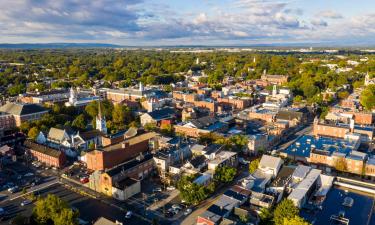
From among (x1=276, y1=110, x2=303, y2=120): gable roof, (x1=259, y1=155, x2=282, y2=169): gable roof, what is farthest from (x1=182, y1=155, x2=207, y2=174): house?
(x1=276, y1=110, x2=303, y2=120): gable roof

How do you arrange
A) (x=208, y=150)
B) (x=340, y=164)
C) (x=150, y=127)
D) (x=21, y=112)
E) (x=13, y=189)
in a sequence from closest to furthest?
1. (x=13, y=189)
2. (x=340, y=164)
3. (x=208, y=150)
4. (x=150, y=127)
5. (x=21, y=112)

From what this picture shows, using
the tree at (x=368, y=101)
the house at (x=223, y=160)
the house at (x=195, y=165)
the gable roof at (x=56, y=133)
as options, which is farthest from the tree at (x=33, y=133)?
the tree at (x=368, y=101)

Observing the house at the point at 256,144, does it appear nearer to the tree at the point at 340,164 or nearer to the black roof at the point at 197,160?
the black roof at the point at 197,160

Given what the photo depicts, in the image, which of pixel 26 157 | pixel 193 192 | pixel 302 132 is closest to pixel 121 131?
pixel 26 157

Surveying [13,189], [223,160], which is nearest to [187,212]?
[223,160]

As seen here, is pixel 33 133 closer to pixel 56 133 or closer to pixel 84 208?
pixel 56 133

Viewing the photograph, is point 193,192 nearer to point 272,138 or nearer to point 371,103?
point 272,138
